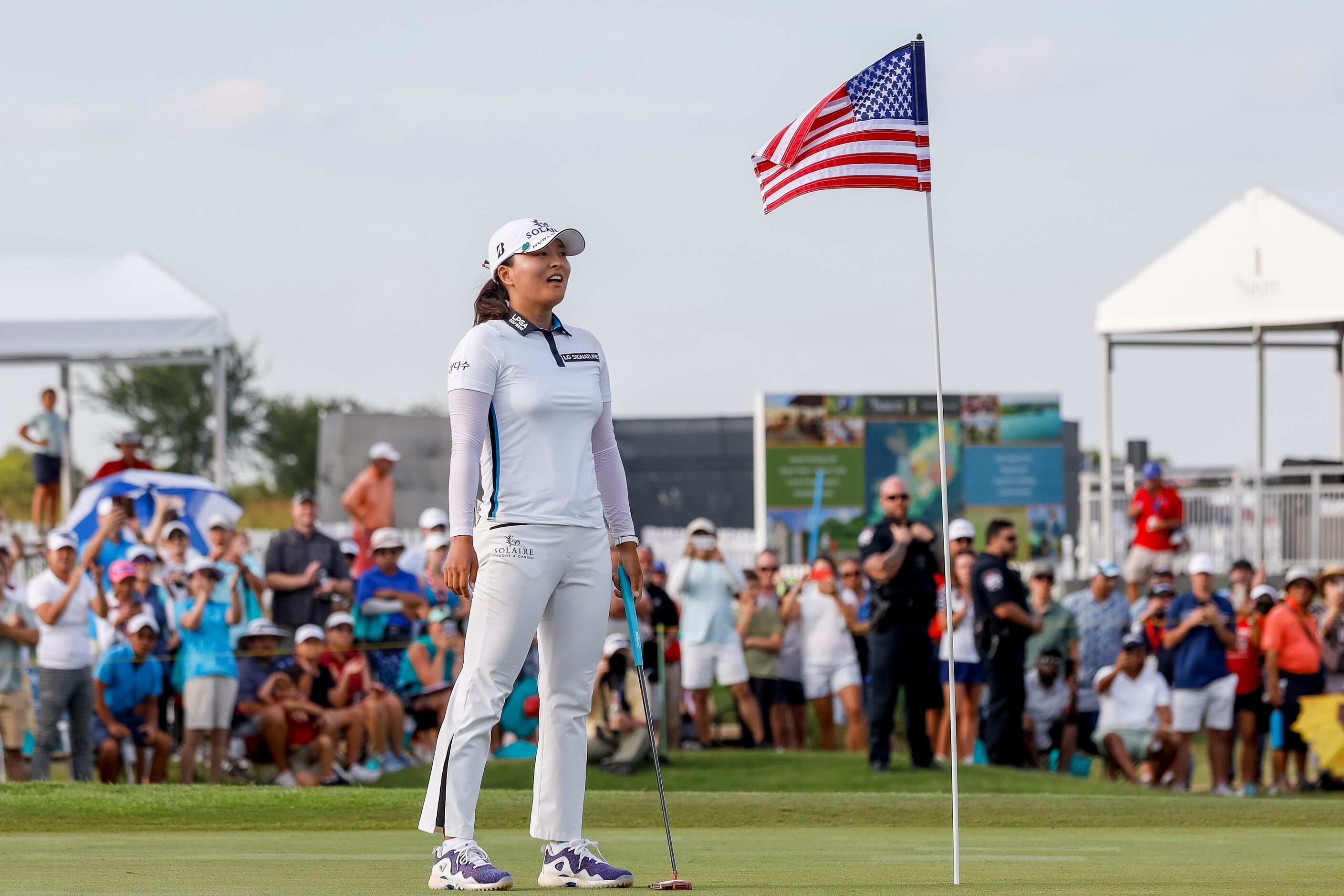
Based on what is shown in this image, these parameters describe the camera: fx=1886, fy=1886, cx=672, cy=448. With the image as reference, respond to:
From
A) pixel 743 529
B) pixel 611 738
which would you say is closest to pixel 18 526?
pixel 743 529

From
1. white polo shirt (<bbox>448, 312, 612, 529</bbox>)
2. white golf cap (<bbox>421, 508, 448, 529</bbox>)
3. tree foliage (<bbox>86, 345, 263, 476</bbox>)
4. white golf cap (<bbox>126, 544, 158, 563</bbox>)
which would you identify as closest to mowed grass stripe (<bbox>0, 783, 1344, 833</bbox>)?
white polo shirt (<bbox>448, 312, 612, 529</bbox>)

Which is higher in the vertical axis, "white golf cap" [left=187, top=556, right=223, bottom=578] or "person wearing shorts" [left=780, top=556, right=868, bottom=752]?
"white golf cap" [left=187, top=556, right=223, bottom=578]

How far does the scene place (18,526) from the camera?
2523 cm

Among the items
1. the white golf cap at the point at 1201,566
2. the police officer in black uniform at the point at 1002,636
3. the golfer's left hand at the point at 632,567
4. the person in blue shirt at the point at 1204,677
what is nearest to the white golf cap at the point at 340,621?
the police officer in black uniform at the point at 1002,636

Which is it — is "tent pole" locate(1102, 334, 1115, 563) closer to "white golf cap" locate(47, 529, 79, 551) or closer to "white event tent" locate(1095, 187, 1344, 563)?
"white event tent" locate(1095, 187, 1344, 563)

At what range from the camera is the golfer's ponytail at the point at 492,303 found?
563 cm

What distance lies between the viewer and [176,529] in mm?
14711

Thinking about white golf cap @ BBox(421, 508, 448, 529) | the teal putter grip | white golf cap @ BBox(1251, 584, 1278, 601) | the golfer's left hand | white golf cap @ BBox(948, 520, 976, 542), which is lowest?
white golf cap @ BBox(1251, 584, 1278, 601)

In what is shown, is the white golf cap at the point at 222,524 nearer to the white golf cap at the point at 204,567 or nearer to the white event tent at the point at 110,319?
the white golf cap at the point at 204,567

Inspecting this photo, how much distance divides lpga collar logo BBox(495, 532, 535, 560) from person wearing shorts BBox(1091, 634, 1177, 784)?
10.4m

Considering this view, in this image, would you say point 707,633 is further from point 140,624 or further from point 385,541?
point 140,624

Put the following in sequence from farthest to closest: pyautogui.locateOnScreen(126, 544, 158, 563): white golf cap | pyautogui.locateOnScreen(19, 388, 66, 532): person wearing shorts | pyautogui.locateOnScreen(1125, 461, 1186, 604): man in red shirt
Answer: pyautogui.locateOnScreen(19, 388, 66, 532): person wearing shorts → pyautogui.locateOnScreen(1125, 461, 1186, 604): man in red shirt → pyautogui.locateOnScreen(126, 544, 158, 563): white golf cap

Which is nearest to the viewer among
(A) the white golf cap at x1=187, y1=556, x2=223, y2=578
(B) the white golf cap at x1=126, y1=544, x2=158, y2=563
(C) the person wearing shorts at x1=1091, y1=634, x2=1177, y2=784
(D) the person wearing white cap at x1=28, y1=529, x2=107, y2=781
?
(D) the person wearing white cap at x1=28, y1=529, x2=107, y2=781

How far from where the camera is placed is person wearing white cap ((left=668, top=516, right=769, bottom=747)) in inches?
608
